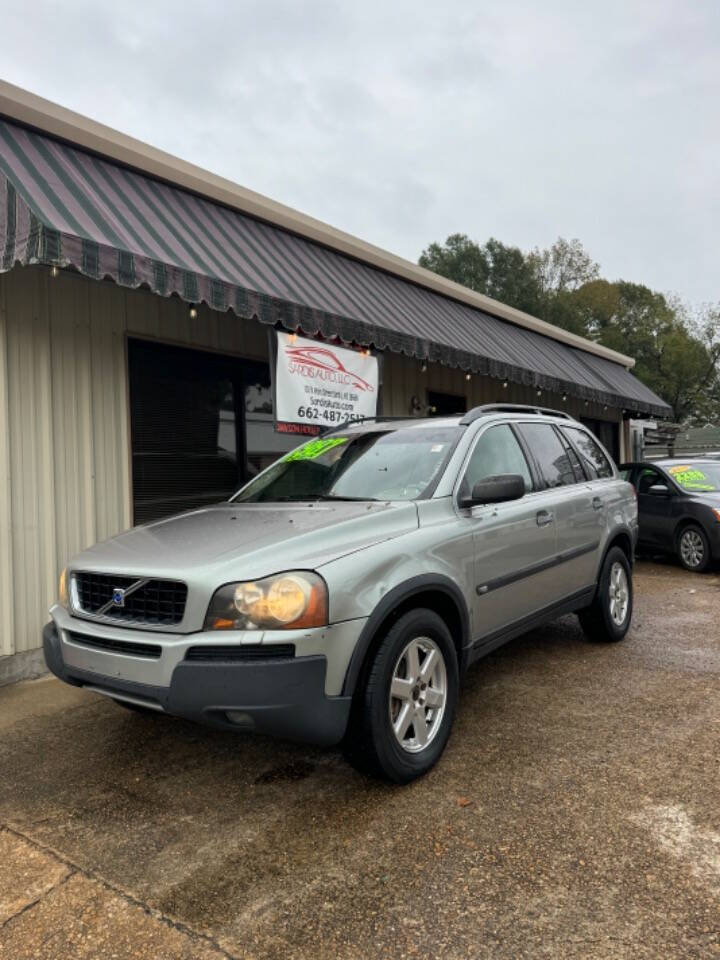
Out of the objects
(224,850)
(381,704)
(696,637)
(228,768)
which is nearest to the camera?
(224,850)

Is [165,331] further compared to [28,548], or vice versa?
[165,331]

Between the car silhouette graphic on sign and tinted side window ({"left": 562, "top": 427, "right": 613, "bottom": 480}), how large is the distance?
2.38 metres

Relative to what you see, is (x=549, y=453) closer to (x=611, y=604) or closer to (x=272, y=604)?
(x=611, y=604)

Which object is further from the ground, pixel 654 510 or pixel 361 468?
pixel 361 468

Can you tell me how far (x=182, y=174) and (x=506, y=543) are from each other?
14.3 feet

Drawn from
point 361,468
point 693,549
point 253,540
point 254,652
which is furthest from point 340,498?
point 693,549

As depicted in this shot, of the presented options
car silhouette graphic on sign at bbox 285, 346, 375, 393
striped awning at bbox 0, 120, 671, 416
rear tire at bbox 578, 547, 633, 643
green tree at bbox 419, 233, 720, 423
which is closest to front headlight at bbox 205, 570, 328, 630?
striped awning at bbox 0, 120, 671, 416

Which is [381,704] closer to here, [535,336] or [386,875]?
[386,875]

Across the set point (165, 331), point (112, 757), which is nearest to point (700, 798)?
point (112, 757)

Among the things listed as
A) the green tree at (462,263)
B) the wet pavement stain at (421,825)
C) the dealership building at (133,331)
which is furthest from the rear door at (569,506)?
the green tree at (462,263)

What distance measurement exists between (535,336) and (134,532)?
1017cm

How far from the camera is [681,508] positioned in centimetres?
909

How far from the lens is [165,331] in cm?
614

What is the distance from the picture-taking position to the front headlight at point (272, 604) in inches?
105
